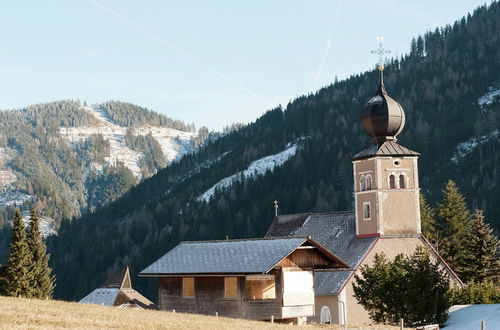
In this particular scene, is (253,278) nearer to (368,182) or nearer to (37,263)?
(368,182)

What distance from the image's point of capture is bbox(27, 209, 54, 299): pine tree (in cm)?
9094

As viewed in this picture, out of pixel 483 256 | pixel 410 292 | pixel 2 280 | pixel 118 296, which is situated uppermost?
pixel 483 256

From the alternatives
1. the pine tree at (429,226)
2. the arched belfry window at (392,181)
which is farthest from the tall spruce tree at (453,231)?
the arched belfry window at (392,181)

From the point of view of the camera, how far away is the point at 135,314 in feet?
150

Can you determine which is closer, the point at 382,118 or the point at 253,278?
the point at 253,278

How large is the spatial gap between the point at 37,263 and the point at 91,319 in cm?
5364

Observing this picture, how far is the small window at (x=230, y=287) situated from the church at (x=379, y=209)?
1646cm

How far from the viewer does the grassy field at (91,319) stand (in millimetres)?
37562

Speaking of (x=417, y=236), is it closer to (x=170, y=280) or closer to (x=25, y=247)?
(x=170, y=280)

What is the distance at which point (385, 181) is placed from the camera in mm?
77875

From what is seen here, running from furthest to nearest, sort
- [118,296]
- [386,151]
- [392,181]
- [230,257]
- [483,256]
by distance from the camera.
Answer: [118,296], [483,256], [386,151], [392,181], [230,257]

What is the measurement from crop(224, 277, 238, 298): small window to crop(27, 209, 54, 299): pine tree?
123 ft

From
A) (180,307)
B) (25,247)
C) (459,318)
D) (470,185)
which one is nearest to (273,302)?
(180,307)

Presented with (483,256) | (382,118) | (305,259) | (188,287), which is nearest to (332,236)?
(382,118)
